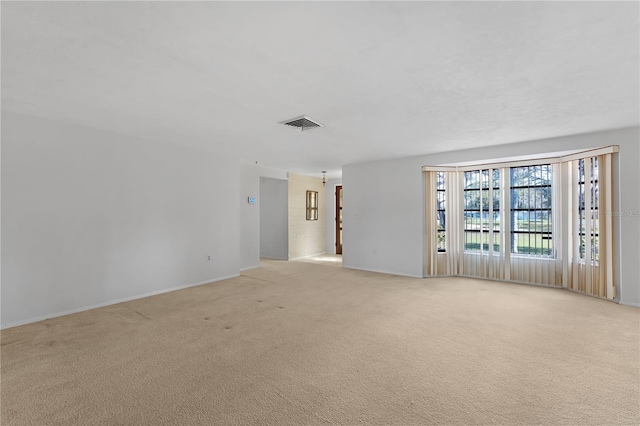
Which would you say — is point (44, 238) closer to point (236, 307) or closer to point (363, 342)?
point (236, 307)

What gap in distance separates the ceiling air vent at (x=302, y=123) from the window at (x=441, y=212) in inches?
140

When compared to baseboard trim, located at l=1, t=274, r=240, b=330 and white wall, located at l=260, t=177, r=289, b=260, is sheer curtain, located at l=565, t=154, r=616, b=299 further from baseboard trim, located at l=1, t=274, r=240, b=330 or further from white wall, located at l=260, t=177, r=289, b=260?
baseboard trim, located at l=1, t=274, r=240, b=330

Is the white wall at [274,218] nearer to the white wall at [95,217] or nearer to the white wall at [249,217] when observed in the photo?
the white wall at [249,217]

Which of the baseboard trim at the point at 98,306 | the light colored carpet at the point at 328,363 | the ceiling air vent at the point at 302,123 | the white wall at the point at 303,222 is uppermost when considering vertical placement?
the ceiling air vent at the point at 302,123

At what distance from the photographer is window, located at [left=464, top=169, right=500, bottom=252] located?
6102 mm

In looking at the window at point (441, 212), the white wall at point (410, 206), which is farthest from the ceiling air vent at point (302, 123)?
the window at point (441, 212)

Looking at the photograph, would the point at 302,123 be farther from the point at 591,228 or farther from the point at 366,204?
the point at 591,228

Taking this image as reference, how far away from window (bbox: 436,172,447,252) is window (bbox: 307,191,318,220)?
4223 mm

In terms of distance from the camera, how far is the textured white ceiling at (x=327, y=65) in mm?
1862

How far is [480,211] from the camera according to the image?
626 centimetres

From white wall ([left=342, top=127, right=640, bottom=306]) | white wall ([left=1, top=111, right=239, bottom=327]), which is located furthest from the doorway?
white wall ([left=1, top=111, right=239, bottom=327])

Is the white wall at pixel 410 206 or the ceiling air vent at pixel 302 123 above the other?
the ceiling air vent at pixel 302 123

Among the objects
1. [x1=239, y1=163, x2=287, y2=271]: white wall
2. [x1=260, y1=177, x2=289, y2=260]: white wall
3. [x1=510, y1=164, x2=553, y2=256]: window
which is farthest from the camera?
[x1=260, y1=177, x2=289, y2=260]: white wall

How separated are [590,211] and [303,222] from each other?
665 cm
